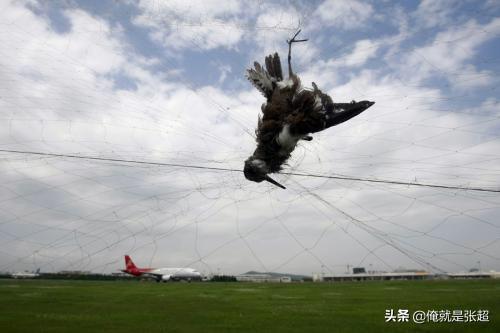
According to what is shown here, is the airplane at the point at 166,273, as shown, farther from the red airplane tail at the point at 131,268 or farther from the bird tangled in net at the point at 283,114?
the bird tangled in net at the point at 283,114

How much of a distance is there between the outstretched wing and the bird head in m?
1.44

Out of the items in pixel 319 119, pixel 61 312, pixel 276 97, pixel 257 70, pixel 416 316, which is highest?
pixel 257 70

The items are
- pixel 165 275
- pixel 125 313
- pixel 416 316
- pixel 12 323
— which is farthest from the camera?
pixel 165 275

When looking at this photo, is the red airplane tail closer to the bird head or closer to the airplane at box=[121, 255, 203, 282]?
the airplane at box=[121, 255, 203, 282]

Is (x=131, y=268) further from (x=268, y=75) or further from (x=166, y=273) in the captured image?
(x=268, y=75)

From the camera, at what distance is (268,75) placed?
8.70 m

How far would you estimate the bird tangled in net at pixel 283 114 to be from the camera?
7848 mm

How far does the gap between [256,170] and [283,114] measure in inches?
49.0

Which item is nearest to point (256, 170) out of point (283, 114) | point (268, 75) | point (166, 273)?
point (283, 114)

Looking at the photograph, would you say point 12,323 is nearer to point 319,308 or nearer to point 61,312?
point 61,312

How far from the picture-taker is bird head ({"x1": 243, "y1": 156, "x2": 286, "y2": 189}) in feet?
27.1

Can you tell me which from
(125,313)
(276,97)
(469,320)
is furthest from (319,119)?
(125,313)

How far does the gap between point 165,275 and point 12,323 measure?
8197cm

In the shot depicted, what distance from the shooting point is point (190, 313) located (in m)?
24.3
